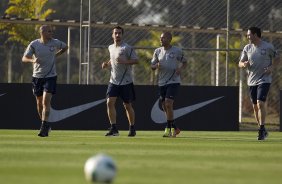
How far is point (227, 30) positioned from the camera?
22406 mm

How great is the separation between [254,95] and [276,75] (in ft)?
28.0

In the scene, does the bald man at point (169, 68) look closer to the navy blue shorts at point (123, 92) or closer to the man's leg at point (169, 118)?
the man's leg at point (169, 118)

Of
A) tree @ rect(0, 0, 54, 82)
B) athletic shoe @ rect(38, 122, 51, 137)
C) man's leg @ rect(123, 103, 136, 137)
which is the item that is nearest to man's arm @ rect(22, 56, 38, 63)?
→ athletic shoe @ rect(38, 122, 51, 137)

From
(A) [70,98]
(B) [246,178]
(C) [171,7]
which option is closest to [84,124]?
(A) [70,98]

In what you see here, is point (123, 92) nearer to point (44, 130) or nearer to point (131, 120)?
point (131, 120)

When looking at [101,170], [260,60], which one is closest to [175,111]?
[260,60]

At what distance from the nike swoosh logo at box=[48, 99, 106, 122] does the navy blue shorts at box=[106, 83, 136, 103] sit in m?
3.58

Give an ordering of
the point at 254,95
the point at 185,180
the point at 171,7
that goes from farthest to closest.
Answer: the point at 171,7 → the point at 254,95 → the point at 185,180

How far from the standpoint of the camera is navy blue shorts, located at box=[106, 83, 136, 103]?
58.2 feet

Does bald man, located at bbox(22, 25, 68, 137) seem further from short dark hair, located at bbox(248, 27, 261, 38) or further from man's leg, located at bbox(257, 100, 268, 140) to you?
man's leg, located at bbox(257, 100, 268, 140)

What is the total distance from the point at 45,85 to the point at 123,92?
158 cm

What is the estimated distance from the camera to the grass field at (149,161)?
8648mm

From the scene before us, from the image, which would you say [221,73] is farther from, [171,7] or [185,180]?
[185,180]

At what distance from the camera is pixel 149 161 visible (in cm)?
1069
